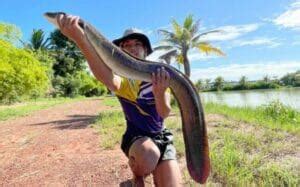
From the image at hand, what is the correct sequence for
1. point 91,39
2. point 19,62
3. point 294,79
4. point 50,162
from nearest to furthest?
point 91,39 → point 50,162 → point 19,62 → point 294,79

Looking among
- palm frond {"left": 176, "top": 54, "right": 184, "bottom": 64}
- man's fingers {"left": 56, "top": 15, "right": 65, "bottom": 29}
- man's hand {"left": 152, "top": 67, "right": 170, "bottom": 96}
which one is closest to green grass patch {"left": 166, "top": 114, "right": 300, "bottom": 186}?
man's hand {"left": 152, "top": 67, "right": 170, "bottom": 96}

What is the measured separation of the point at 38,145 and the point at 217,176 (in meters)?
4.69

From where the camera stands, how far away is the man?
127 inches

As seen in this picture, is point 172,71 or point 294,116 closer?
point 172,71

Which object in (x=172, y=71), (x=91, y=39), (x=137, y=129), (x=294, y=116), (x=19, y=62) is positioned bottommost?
(x=294, y=116)

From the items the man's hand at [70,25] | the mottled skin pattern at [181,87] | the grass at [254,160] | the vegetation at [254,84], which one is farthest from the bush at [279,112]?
the vegetation at [254,84]

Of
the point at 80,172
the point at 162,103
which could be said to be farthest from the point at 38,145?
the point at 162,103

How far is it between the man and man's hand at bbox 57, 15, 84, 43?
1.37 feet

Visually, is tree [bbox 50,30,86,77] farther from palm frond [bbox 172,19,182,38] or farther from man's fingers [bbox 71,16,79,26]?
man's fingers [bbox 71,16,79,26]

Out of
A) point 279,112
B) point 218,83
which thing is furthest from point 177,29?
point 218,83

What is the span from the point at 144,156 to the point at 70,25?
3.93 feet

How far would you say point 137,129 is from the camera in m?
3.44

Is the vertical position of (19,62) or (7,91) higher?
(19,62)

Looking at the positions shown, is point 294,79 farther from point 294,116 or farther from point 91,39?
point 91,39
